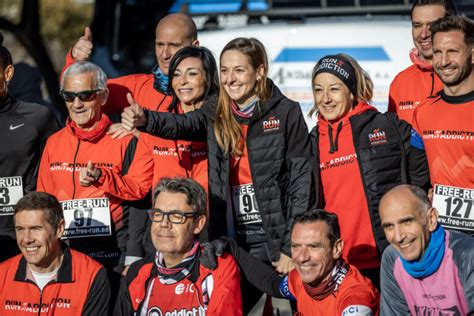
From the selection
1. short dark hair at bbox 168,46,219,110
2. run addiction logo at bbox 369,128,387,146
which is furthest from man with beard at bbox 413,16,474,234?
short dark hair at bbox 168,46,219,110

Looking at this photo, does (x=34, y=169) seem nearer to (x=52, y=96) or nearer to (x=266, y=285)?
(x=266, y=285)

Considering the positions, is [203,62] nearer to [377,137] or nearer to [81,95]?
[81,95]

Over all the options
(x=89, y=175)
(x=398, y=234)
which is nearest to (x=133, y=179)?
(x=89, y=175)

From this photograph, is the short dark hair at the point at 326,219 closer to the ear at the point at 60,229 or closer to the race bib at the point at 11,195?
the ear at the point at 60,229

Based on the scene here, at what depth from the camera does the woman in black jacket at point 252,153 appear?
6645 millimetres

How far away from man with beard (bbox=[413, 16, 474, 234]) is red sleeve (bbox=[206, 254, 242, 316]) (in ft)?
4.27

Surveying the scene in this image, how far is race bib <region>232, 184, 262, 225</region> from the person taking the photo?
6.76 m

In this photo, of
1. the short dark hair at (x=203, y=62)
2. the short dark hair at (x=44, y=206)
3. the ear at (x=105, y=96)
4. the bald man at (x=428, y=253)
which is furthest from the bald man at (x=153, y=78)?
the bald man at (x=428, y=253)

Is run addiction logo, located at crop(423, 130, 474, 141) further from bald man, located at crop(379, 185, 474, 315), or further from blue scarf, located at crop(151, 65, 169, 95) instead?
blue scarf, located at crop(151, 65, 169, 95)

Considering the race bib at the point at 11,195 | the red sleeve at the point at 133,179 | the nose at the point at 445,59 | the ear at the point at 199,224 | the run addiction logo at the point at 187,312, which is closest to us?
→ the run addiction logo at the point at 187,312

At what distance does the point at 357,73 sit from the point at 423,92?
710mm

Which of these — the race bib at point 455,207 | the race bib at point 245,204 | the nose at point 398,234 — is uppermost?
the race bib at point 245,204

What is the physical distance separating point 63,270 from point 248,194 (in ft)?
4.00

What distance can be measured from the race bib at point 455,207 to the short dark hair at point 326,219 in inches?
28.2
